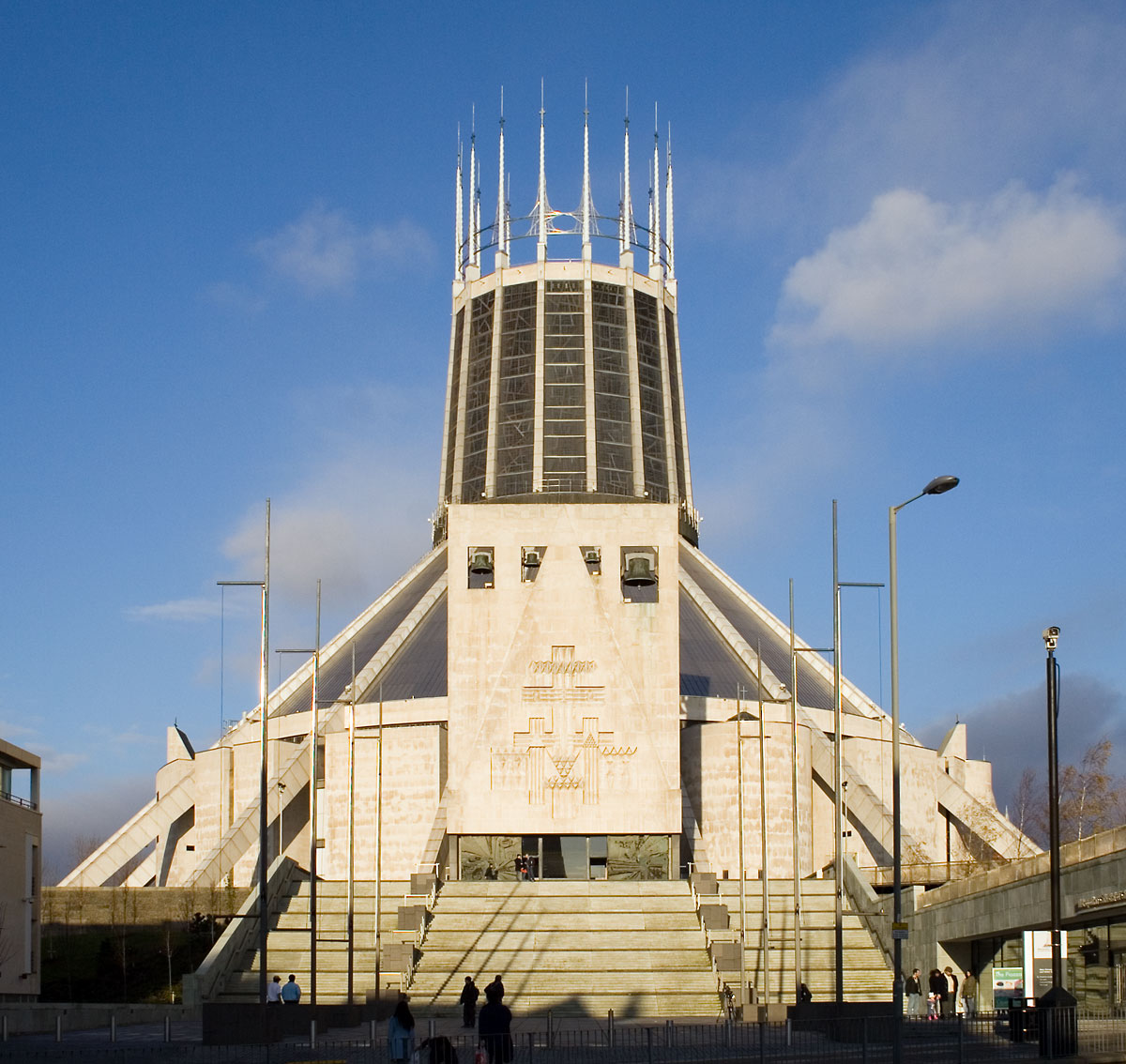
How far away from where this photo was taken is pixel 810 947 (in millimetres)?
46625

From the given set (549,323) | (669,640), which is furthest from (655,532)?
(549,323)

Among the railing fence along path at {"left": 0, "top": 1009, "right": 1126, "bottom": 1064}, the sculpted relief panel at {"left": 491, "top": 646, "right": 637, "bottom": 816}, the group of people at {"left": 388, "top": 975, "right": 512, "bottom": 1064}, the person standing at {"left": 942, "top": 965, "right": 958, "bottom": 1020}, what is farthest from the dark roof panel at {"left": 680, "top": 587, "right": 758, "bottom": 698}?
the group of people at {"left": 388, "top": 975, "right": 512, "bottom": 1064}

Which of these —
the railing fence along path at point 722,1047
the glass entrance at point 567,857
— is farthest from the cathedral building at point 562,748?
the railing fence along path at point 722,1047

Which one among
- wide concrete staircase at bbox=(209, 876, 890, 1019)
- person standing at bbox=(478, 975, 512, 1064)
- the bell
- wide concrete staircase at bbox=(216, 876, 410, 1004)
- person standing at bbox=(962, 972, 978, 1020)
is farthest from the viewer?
the bell

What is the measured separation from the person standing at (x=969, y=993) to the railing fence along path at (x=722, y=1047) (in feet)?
26.4

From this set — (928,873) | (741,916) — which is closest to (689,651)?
(928,873)

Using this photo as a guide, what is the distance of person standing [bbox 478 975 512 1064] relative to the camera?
25781 millimetres

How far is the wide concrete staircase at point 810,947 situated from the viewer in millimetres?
43625

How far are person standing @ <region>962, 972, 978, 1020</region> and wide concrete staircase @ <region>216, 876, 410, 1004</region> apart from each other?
42.2 ft

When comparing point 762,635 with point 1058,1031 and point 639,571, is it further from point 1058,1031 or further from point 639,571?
point 1058,1031

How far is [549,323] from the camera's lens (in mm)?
80375

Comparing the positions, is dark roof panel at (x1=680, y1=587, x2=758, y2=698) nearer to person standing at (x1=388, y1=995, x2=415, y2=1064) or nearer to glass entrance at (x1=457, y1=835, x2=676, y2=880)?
glass entrance at (x1=457, y1=835, x2=676, y2=880)

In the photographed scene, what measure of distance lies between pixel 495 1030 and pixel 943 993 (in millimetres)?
16136

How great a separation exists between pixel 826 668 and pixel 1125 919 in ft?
116
